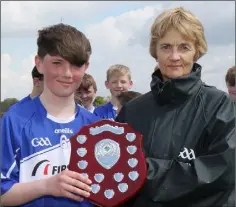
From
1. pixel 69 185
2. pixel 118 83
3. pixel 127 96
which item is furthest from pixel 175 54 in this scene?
pixel 118 83

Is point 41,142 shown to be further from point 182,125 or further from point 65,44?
point 182,125

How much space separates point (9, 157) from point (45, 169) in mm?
213

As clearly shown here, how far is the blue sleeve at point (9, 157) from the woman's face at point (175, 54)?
937 mm

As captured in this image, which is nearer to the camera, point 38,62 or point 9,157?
point 9,157

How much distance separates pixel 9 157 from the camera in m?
2.81

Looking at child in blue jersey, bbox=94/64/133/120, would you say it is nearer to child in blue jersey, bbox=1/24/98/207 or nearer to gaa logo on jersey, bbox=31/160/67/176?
child in blue jersey, bbox=1/24/98/207

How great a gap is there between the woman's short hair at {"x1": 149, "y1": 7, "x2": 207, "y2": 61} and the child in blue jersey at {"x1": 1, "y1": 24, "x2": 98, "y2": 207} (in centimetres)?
44

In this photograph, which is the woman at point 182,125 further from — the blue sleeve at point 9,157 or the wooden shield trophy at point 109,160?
the blue sleeve at point 9,157

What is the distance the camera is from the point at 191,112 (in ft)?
9.36

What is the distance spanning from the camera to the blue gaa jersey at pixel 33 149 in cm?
282

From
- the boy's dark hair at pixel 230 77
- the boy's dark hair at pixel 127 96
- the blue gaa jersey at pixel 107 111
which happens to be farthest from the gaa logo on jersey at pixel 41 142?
the blue gaa jersey at pixel 107 111

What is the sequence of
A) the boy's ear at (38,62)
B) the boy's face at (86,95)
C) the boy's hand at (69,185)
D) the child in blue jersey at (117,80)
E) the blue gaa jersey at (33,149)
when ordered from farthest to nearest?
the child in blue jersey at (117,80)
the boy's face at (86,95)
the boy's ear at (38,62)
the blue gaa jersey at (33,149)
the boy's hand at (69,185)

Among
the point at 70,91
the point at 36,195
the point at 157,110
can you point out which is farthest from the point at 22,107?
the point at 157,110

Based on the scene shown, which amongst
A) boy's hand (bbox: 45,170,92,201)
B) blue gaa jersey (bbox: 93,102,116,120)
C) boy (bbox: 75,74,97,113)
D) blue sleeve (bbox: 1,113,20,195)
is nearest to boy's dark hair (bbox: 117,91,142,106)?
blue gaa jersey (bbox: 93,102,116,120)
